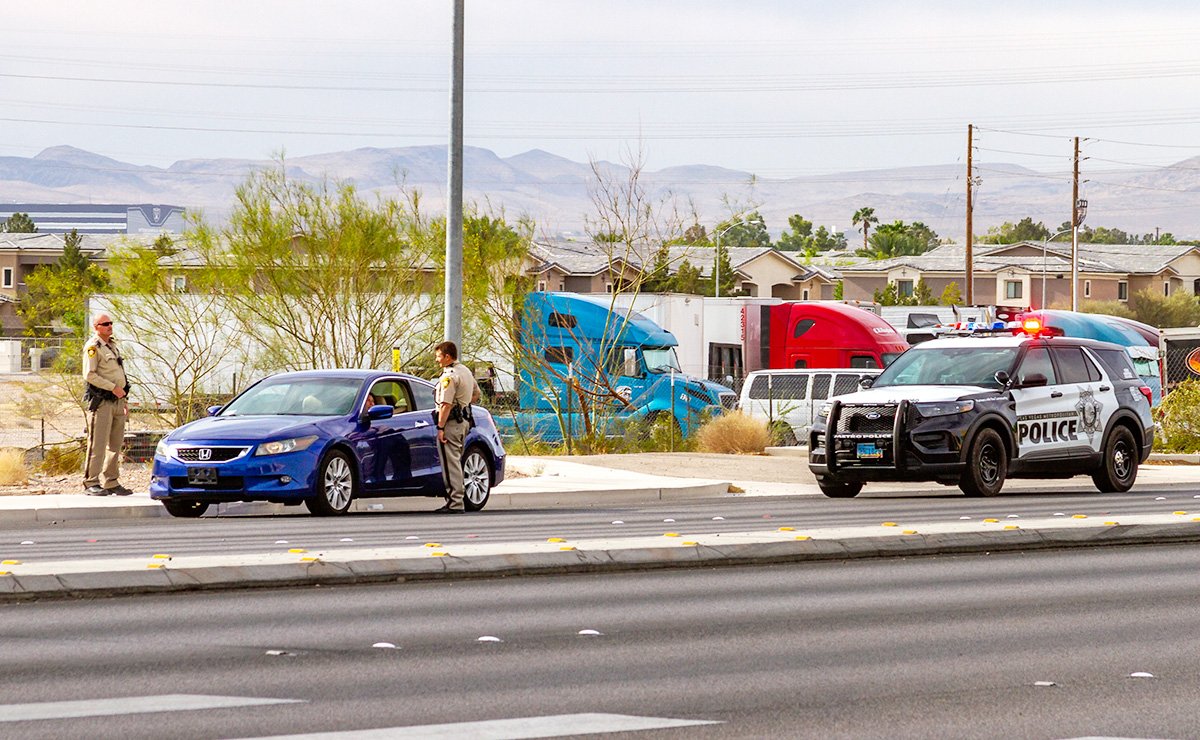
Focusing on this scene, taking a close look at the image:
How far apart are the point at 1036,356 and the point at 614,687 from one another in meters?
14.1

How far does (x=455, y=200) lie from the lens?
2330 centimetres

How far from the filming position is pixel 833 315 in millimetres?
39562

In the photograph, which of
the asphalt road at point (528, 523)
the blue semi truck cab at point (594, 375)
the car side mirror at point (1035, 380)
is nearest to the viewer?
the asphalt road at point (528, 523)

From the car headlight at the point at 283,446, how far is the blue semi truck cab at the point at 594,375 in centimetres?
1238

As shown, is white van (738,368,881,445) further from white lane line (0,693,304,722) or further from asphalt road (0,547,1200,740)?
white lane line (0,693,304,722)

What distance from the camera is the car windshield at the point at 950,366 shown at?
67.4 feet

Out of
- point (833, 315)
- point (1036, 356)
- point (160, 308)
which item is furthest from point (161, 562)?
point (833, 315)

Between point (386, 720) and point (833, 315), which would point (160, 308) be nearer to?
point (833, 315)

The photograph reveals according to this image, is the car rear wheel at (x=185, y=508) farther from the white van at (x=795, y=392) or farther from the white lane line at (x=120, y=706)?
the white van at (x=795, y=392)

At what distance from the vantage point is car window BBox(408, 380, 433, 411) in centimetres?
1903

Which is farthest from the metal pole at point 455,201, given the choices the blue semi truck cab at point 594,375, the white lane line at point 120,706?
the white lane line at point 120,706

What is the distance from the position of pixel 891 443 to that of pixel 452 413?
4.99m

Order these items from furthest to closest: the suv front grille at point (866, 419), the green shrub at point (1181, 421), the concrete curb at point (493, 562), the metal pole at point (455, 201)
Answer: the green shrub at point (1181, 421)
the metal pole at point (455, 201)
the suv front grille at point (866, 419)
the concrete curb at point (493, 562)

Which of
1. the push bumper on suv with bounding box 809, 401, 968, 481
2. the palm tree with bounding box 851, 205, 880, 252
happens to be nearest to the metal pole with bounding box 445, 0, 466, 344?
the push bumper on suv with bounding box 809, 401, 968, 481
